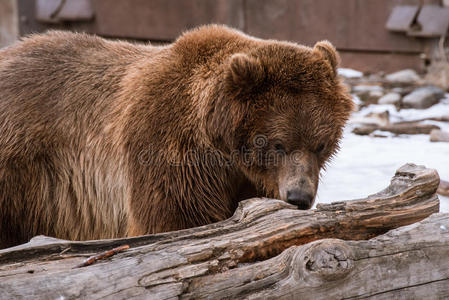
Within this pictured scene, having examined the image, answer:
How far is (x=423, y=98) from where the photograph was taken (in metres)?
8.32

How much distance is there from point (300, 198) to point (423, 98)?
5.52 meters

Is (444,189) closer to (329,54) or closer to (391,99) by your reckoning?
(329,54)

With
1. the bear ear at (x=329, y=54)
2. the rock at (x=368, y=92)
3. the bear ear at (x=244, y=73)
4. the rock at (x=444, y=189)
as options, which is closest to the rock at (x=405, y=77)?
the rock at (x=368, y=92)

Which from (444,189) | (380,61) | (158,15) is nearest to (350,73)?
(380,61)

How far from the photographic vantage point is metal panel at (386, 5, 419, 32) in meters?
9.55

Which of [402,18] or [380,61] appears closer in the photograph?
[402,18]

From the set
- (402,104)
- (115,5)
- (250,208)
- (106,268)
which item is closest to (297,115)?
(250,208)

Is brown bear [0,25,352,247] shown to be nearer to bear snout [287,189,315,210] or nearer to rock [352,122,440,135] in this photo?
bear snout [287,189,315,210]

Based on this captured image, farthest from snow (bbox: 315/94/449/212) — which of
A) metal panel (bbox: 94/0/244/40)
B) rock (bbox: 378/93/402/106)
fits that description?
metal panel (bbox: 94/0/244/40)

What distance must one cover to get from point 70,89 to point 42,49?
446 mm

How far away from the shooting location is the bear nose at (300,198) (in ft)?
11.2

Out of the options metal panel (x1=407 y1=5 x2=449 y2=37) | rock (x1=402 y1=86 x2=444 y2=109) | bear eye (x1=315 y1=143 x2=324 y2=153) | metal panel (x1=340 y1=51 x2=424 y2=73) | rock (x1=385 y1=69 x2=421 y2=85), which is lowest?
bear eye (x1=315 y1=143 x2=324 y2=153)

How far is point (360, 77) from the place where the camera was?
10.3 meters

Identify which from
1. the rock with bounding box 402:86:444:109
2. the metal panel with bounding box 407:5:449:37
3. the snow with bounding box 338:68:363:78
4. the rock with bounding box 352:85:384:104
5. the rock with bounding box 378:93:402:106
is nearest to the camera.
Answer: the rock with bounding box 402:86:444:109
